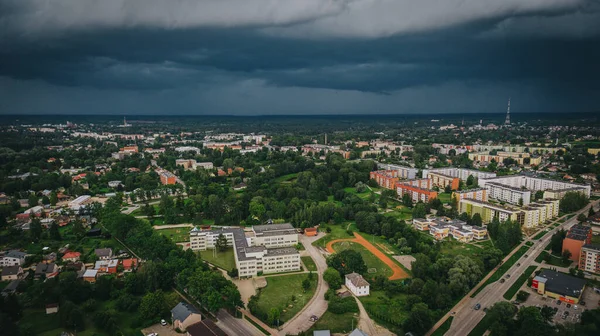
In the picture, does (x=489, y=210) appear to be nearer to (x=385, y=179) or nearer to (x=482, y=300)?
(x=482, y=300)

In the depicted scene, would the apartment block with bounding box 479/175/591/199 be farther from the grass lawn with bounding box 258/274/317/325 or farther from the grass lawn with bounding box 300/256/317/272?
the grass lawn with bounding box 258/274/317/325

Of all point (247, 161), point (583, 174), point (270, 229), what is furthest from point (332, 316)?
point (583, 174)

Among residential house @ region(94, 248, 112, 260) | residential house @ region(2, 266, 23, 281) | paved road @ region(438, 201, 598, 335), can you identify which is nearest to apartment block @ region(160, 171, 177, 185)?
residential house @ region(94, 248, 112, 260)

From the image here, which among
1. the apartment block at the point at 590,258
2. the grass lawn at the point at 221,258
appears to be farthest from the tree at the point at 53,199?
the apartment block at the point at 590,258

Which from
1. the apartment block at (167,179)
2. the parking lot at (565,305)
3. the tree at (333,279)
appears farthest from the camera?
the apartment block at (167,179)

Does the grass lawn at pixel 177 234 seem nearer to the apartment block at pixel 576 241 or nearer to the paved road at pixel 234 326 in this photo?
the paved road at pixel 234 326

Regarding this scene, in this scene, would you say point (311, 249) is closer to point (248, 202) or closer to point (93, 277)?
point (248, 202)
